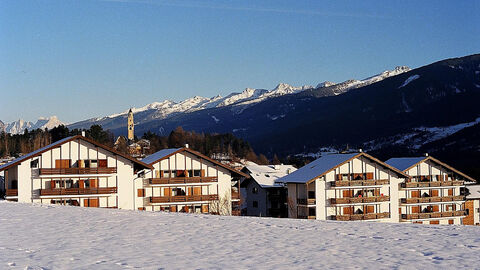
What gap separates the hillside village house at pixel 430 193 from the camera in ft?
222

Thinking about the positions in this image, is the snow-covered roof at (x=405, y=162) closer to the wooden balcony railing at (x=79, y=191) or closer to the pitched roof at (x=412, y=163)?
the pitched roof at (x=412, y=163)

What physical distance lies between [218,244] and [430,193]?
56.1 metres

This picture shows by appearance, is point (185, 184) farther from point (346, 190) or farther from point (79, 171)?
point (346, 190)

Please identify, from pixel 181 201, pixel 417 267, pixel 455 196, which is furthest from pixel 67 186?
pixel 455 196

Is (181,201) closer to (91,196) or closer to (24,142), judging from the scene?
(91,196)

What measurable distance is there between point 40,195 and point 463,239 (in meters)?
36.2

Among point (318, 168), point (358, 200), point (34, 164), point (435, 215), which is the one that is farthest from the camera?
point (435, 215)

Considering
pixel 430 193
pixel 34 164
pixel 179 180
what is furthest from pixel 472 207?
pixel 34 164

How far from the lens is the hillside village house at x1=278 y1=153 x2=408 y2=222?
60.2 meters

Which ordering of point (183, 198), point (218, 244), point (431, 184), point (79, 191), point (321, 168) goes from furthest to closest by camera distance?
1. point (431, 184)
2. point (321, 168)
3. point (183, 198)
4. point (79, 191)
5. point (218, 244)

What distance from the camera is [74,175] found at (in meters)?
49.3

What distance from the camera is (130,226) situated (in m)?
23.1

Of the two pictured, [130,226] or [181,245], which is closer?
[181,245]

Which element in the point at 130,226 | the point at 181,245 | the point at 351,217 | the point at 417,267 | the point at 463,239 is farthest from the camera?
the point at 351,217
